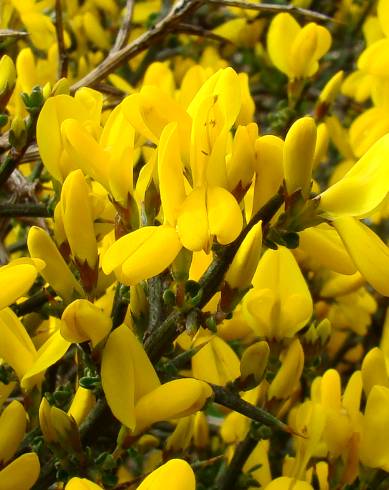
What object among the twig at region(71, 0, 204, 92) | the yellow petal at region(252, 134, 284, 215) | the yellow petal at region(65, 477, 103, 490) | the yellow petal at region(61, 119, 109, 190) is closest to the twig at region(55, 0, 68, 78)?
the twig at region(71, 0, 204, 92)

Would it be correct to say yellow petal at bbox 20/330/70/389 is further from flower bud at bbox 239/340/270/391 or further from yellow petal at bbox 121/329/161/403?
flower bud at bbox 239/340/270/391

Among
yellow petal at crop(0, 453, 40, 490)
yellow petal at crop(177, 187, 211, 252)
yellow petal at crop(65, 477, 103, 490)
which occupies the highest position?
yellow petal at crop(177, 187, 211, 252)

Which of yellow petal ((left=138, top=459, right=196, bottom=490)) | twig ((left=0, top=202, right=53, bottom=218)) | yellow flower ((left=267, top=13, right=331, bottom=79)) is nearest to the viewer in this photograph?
yellow petal ((left=138, top=459, right=196, bottom=490))

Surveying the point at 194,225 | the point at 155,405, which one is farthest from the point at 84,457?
the point at 194,225

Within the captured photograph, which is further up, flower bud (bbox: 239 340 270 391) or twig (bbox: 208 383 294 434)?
twig (bbox: 208 383 294 434)

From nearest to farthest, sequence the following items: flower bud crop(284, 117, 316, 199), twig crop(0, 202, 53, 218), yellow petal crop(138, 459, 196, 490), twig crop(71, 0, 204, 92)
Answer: yellow petal crop(138, 459, 196, 490)
flower bud crop(284, 117, 316, 199)
twig crop(0, 202, 53, 218)
twig crop(71, 0, 204, 92)

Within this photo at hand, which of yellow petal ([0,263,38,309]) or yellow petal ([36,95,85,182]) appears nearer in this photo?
yellow petal ([0,263,38,309])
